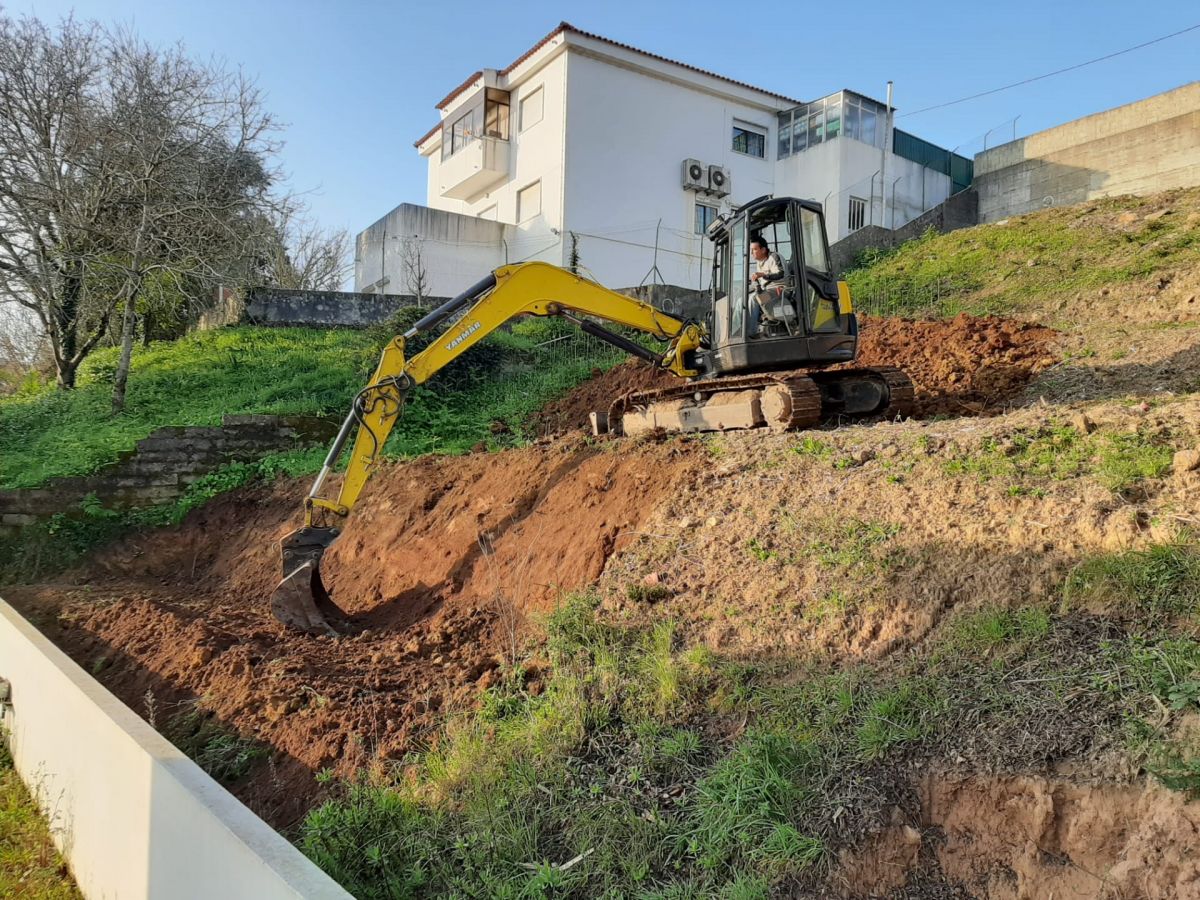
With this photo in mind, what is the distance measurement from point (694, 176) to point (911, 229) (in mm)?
6467

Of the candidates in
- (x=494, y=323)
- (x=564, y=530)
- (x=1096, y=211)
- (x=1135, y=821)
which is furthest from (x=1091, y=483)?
(x=1096, y=211)

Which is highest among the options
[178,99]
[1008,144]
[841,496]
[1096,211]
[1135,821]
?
[1008,144]

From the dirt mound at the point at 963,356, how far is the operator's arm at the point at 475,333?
10.3 ft

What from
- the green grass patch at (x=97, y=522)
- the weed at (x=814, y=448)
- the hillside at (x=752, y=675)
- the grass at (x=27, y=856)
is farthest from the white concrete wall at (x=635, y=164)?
the grass at (x=27, y=856)

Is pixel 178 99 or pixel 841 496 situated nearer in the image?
pixel 841 496

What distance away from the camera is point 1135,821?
9.41ft

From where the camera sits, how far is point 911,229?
2025cm

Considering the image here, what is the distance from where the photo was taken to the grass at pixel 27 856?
4.39 m

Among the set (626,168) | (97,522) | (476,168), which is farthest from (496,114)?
(97,522)

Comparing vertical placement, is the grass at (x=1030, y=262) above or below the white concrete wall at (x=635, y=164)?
below

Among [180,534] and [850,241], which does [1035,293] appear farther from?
A: [180,534]

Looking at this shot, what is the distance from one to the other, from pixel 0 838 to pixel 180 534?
6.64m

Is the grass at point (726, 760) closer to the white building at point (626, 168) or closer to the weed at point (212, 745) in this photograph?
the weed at point (212, 745)

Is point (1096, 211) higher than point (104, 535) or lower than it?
higher
